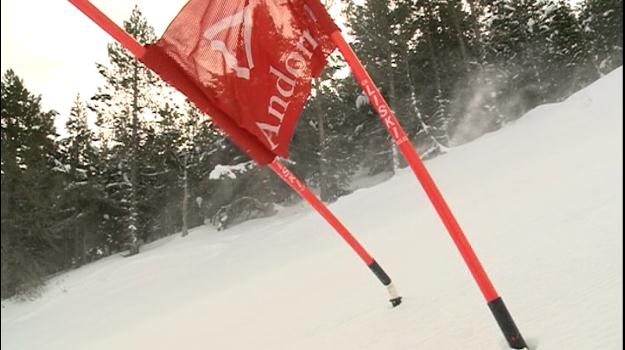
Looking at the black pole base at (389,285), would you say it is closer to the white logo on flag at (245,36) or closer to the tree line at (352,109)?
the white logo on flag at (245,36)

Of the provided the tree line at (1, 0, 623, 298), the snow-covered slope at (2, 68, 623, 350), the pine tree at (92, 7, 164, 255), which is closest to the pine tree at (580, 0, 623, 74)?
the tree line at (1, 0, 623, 298)

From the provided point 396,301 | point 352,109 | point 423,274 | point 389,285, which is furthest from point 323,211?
point 352,109

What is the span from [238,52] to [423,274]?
→ 3.43 m

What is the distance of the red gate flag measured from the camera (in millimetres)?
3531

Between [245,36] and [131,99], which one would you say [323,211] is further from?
[131,99]

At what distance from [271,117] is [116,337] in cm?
850

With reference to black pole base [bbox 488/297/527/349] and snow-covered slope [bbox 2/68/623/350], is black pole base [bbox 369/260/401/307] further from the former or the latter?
black pole base [bbox 488/297/527/349]

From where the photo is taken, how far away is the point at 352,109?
25.0 metres

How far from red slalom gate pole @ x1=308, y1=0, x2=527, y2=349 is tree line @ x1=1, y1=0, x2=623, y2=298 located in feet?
61.2

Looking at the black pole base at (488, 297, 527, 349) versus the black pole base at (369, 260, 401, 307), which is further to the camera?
the black pole base at (369, 260, 401, 307)

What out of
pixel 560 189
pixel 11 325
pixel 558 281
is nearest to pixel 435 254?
pixel 560 189

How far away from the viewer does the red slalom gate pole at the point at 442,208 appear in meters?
2.63

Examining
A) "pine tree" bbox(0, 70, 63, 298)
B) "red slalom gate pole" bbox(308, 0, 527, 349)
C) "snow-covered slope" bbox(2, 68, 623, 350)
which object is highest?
"pine tree" bbox(0, 70, 63, 298)

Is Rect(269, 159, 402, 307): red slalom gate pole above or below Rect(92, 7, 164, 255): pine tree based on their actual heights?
below
